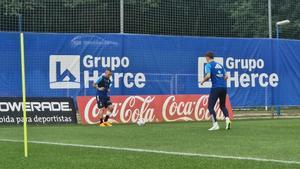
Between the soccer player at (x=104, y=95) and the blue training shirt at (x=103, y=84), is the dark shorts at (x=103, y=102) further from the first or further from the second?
the blue training shirt at (x=103, y=84)

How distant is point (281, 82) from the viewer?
85.3 feet

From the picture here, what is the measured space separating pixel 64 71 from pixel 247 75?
7.71m

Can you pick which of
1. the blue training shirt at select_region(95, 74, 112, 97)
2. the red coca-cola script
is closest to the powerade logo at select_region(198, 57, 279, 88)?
the red coca-cola script

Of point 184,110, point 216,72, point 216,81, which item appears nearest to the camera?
point 216,72

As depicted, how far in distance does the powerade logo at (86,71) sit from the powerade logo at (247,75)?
3882 mm

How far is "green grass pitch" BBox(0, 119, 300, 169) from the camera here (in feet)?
29.4

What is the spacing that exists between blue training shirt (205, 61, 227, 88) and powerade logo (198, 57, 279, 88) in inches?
308

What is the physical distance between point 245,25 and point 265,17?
1.87 metres

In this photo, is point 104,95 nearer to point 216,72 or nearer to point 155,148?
point 216,72

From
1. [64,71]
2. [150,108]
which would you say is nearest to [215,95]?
[150,108]

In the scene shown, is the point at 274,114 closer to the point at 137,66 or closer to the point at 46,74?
the point at 137,66

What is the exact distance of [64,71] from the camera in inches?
894

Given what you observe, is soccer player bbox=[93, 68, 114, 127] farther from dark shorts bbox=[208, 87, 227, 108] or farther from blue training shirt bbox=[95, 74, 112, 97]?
dark shorts bbox=[208, 87, 227, 108]

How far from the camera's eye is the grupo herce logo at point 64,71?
885 inches
